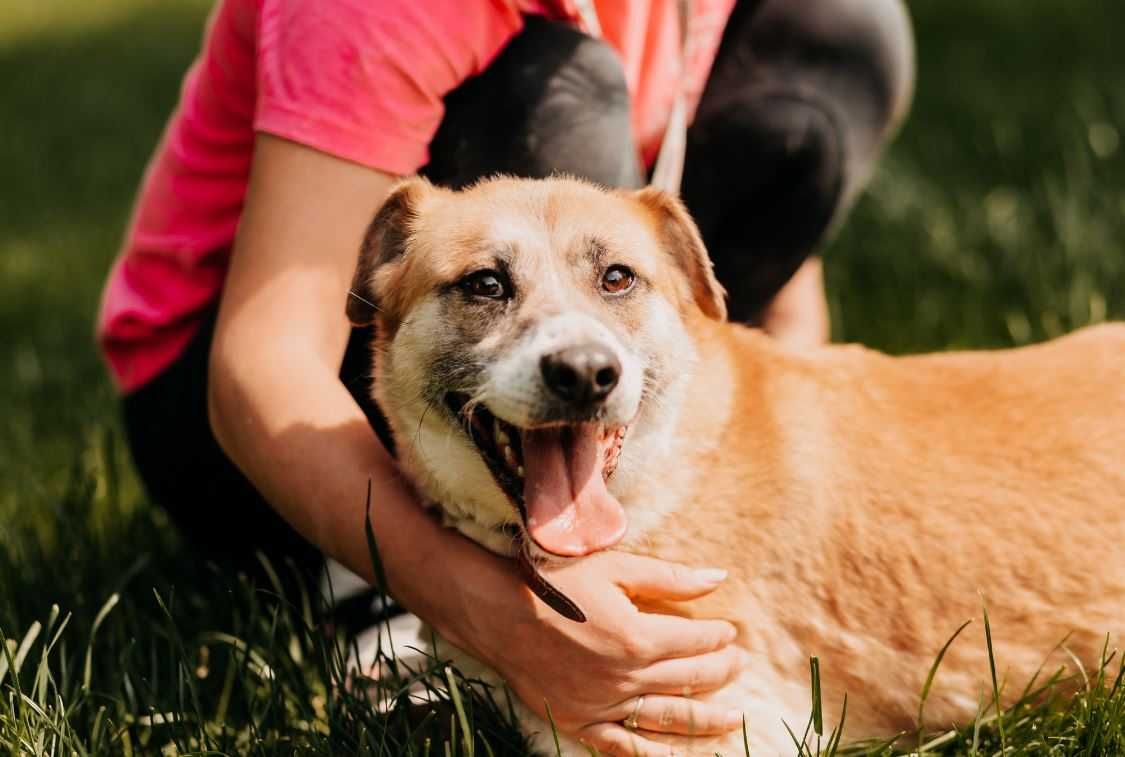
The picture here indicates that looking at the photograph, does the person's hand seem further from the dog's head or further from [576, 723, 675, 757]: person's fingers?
the dog's head

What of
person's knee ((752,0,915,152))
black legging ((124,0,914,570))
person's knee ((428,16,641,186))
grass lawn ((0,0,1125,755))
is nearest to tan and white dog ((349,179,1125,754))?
grass lawn ((0,0,1125,755))

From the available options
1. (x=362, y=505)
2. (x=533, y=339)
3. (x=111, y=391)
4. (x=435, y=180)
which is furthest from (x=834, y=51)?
(x=111, y=391)

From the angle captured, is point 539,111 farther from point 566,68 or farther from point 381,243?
point 381,243

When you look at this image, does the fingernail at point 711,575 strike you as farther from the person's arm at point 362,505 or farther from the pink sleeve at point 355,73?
the pink sleeve at point 355,73

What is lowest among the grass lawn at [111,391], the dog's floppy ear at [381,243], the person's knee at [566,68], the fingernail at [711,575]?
the grass lawn at [111,391]

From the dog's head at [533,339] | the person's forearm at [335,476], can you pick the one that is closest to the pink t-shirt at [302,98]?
the dog's head at [533,339]

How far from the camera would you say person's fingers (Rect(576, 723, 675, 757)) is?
2203 millimetres

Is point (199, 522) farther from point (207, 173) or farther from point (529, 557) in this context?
point (529, 557)

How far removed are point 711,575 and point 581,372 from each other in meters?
0.53

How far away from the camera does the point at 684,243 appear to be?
2.49 metres

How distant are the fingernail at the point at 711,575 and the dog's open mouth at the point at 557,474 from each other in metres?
0.23

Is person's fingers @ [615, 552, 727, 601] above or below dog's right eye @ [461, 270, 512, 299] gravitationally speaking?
below

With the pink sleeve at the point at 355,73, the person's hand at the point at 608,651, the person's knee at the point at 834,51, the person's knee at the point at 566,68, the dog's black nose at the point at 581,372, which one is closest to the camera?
the dog's black nose at the point at 581,372

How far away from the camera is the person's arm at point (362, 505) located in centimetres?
221
